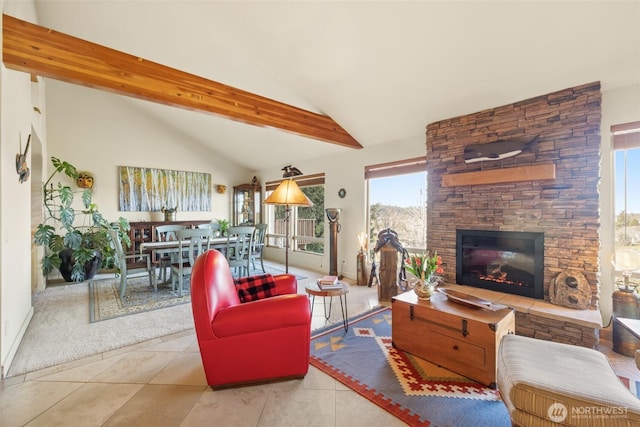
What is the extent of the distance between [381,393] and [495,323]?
0.91 meters

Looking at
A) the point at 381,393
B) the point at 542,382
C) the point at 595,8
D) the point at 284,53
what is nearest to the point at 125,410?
the point at 381,393

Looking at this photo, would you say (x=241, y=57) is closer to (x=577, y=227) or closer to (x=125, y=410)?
(x=125, y=410)

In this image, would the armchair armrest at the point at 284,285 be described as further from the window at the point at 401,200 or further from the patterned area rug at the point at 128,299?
the window at the point at 401,200

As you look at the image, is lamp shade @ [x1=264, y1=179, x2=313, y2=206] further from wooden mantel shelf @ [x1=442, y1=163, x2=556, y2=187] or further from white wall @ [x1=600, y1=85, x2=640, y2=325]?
white wall @ [x1=600, y1=85, x2=640, y2=325]

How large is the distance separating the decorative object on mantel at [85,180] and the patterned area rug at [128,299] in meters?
1.87

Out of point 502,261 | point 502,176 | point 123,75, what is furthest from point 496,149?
point 123,75

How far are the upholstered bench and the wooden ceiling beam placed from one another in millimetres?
3364

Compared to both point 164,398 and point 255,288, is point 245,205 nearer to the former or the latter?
point 255,288

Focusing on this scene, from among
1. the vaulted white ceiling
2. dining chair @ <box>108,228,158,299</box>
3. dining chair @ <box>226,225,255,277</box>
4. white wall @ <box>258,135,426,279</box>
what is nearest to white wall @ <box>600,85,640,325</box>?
the vaulted white ceiling

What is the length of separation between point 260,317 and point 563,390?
1.60 metres

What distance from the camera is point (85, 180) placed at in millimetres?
5160
